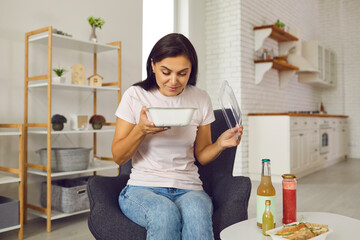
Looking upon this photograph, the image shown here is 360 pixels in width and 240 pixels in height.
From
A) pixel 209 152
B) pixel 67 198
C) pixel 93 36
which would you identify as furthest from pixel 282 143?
pixel 209 152

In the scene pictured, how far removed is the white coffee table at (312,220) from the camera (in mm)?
1126

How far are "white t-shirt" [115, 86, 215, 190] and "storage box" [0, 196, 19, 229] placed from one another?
116 cm

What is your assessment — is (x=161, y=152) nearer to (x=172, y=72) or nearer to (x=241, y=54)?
(x=172, y=72)

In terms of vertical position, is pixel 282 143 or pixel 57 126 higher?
pixel 57 126

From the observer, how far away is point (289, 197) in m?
1.22

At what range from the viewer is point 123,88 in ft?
11.5

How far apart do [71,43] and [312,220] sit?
2207 mm

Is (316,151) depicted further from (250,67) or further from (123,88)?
(123,88)

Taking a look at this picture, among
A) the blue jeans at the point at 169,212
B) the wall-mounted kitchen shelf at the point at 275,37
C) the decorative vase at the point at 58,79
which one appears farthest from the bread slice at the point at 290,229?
the wall-mounted kitchen shelf at the point at 275,37

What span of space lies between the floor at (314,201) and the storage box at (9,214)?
182 millimetres

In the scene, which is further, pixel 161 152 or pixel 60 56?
pixel 60 56

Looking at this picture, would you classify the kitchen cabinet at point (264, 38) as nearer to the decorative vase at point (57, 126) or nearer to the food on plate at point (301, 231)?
the decorative vase at point (57, 126)

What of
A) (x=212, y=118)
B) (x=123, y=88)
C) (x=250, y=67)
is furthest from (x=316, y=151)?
(x=212, y=118)

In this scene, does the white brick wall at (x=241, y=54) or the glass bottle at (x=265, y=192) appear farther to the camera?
the white brick wall at (x=241, y=54)
